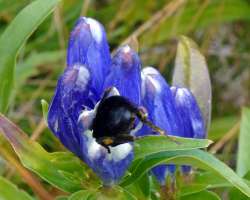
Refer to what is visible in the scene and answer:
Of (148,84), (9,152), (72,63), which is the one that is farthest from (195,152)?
(9,152)

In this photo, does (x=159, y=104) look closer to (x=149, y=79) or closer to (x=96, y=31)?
(x=149, y=79)

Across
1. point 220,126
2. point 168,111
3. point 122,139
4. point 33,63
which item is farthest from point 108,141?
point 220,126

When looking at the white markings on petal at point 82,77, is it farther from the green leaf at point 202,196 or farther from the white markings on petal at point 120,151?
the green leaf at point 202,196

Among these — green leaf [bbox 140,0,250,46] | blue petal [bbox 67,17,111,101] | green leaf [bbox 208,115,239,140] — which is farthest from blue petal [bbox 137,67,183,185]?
green leaf [bbox 140,0,250,46]

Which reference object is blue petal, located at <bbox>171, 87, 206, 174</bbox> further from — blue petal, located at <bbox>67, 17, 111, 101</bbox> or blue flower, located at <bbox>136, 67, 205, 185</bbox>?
blue petal, located at <bbox>67, 17, 111, 101</bbox>

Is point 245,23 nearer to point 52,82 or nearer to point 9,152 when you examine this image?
point 52,82
